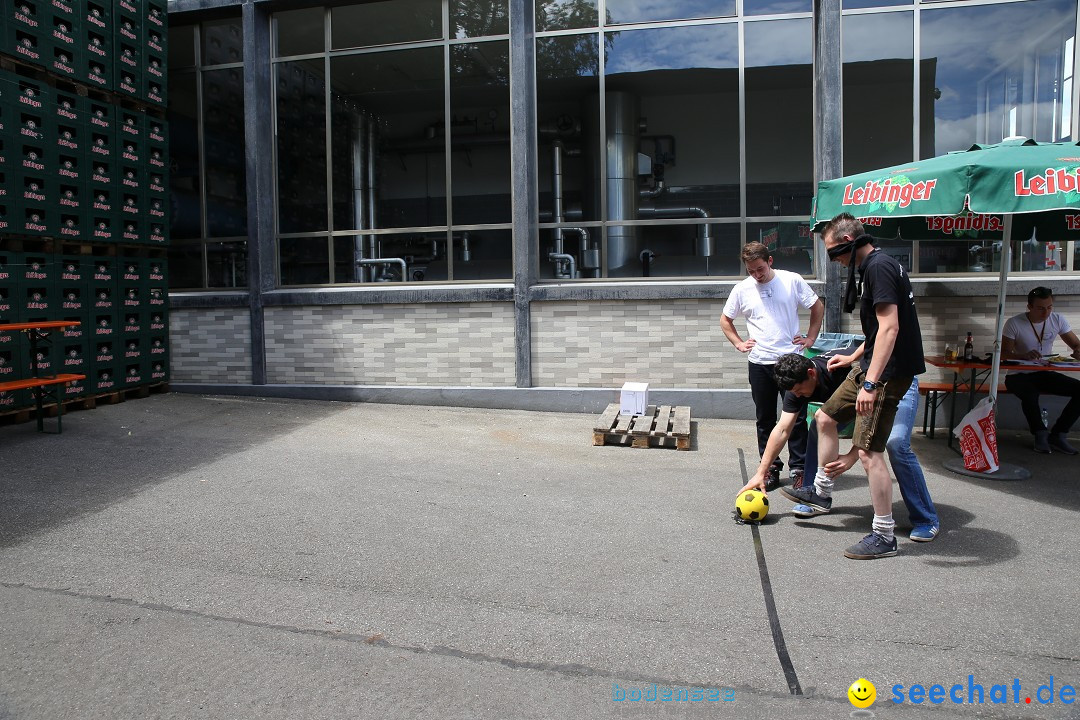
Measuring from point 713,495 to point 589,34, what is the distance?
658cm

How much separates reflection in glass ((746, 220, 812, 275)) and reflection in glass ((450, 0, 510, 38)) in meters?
4.08

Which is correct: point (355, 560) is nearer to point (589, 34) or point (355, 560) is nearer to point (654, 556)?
point (654, 556)

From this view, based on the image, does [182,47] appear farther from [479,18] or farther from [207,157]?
[479,18]

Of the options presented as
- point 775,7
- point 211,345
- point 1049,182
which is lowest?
point 211,345

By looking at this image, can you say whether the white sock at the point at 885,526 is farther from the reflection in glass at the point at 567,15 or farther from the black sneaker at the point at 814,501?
the reflection in glass at the point at 567,15

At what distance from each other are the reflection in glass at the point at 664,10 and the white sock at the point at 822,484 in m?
6.73

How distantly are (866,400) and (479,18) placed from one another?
7804 mm

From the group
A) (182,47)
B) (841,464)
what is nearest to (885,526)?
(841,464)

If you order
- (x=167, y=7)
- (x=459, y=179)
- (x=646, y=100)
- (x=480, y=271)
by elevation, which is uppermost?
(x=167, y=7)

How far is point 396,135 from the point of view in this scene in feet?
37.5

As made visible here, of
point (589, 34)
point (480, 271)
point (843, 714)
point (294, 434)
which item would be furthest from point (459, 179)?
point (843, 714)

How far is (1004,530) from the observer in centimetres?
514

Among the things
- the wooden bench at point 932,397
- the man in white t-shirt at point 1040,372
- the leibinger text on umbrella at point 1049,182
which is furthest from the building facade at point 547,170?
the leibinger text on umbrella at point 1049,182

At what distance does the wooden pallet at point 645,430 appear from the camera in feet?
24.8
